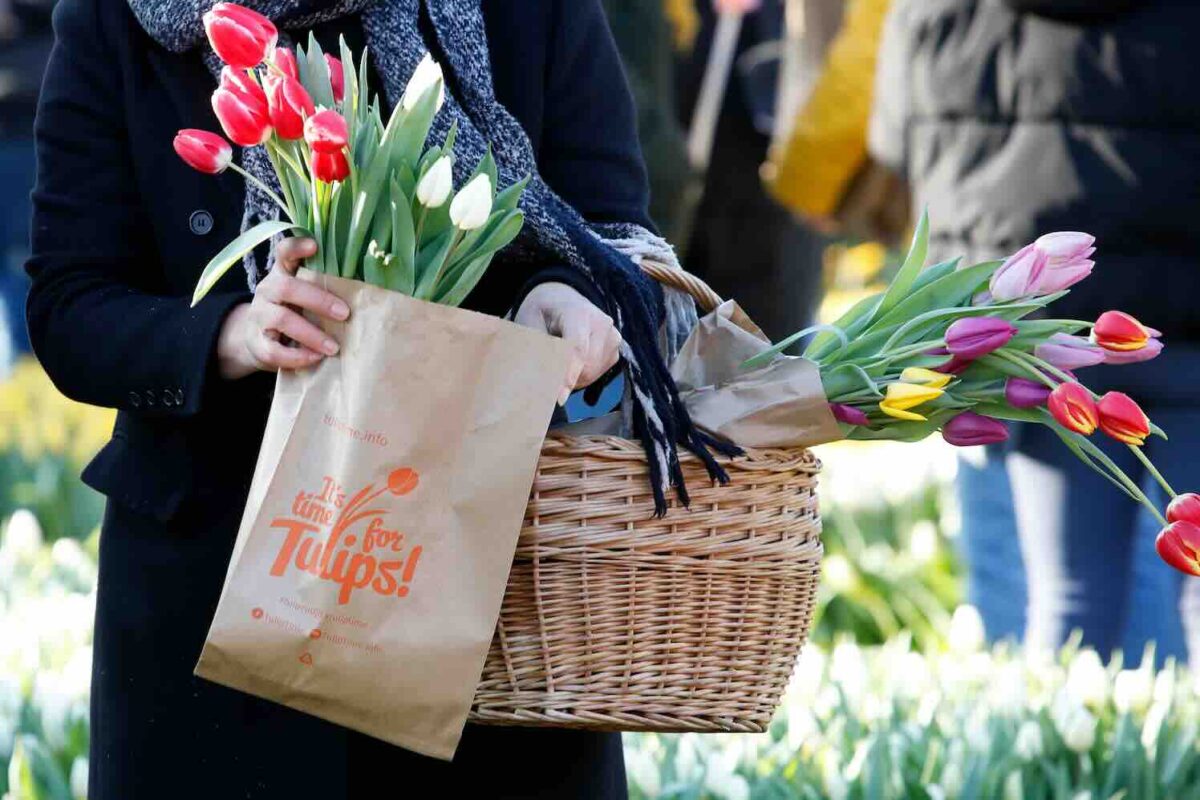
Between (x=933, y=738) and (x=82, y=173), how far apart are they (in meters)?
1.52

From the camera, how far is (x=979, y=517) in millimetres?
3500

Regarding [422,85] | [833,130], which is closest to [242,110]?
[422,85]

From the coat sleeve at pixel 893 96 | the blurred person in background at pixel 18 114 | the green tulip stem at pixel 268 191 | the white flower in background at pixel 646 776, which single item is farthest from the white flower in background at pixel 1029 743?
the blurred person in background at pixel 18 114

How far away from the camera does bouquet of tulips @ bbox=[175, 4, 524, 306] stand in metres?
1.35

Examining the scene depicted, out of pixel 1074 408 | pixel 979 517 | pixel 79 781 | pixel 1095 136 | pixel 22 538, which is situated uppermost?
pixel 1074 408

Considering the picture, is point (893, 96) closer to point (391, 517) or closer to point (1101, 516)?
point (1101, 516)

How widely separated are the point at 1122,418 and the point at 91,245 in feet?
2.92

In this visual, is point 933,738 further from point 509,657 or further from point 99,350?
point 99,350

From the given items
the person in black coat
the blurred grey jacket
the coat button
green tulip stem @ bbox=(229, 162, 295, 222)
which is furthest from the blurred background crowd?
green tulip stem @ bbox=(229, 162, 295, 222)

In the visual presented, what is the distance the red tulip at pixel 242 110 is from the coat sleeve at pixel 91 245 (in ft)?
0.89

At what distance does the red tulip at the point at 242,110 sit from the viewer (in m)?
1.33

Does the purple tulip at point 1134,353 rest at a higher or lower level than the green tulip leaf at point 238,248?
lower

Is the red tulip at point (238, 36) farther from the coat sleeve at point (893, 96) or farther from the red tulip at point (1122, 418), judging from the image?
the coat sleeve at point (893, 96)

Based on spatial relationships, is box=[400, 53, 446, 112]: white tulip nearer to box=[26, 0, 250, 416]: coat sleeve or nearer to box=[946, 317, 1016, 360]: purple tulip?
box=[26, 0, 250, 416]: coat sleeve
